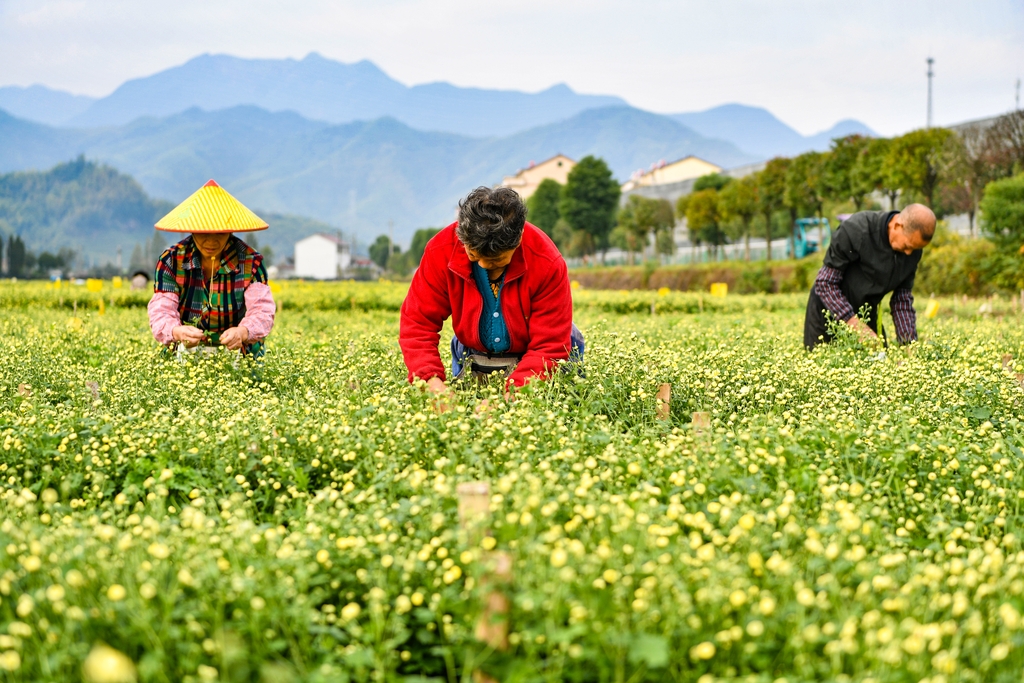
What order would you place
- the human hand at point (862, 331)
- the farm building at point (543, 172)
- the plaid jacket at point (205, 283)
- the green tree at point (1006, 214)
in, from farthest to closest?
1. the farm building at point (543, 172)
2. the green tree at point (1006, 214)
3. the human hand at point (862, 331)
4. the plaid jacket at point (205, 283)

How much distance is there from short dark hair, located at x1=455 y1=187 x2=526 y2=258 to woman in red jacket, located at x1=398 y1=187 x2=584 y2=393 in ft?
0.55

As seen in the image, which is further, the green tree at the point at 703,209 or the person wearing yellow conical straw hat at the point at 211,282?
the green tree at the point at 703,209

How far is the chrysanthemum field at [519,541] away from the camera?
230cm

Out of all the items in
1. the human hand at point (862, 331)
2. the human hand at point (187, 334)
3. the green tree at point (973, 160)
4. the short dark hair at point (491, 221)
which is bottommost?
the human hand at point (862, 331)

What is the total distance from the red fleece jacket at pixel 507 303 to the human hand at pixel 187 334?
6.34 feet

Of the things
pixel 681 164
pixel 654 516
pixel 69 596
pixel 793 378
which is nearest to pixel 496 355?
pixel 793 378

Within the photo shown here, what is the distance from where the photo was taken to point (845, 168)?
114ft

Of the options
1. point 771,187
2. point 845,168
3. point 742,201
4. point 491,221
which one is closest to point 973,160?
point 845,168

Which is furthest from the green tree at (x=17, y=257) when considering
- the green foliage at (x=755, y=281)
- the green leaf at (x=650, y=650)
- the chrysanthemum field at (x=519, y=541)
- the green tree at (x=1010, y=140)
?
the green leaf at (x=650, y=650)

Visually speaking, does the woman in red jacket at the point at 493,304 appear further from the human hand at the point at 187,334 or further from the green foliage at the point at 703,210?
the green foliage at the point at 703,210

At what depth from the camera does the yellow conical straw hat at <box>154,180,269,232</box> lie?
6.07 m

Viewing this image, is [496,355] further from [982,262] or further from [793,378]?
[982,262]

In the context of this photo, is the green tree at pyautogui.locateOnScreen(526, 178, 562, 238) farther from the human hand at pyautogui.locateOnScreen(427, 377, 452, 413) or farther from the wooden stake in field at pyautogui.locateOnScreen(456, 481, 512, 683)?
the wooden stake in field at pyautogui.locateOnScreen(456, 481, 512, 683)

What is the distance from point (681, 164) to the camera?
104m
